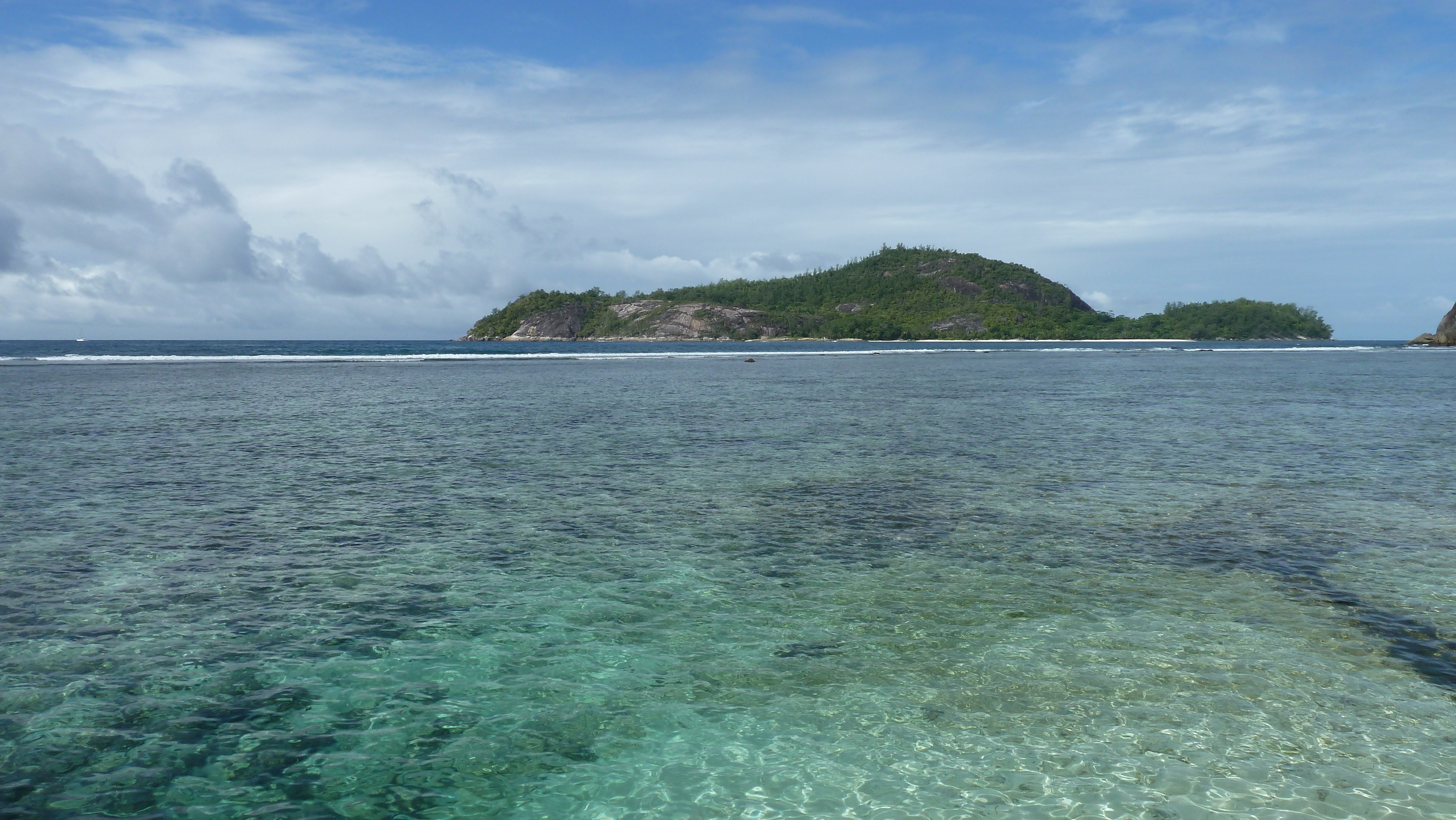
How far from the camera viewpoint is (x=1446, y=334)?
15025 cm

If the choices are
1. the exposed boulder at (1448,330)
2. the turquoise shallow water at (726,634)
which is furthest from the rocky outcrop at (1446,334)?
the turquoise shallow water at (726,634)

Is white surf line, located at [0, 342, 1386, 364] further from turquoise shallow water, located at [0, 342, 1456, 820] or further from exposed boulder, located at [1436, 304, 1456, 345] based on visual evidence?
turquoise shallow water, located at [0, 342, 1456, 820]

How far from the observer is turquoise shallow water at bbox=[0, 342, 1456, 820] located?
22.5ft

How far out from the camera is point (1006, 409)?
39.0 meters

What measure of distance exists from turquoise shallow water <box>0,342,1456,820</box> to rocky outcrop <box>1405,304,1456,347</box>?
16529 cm

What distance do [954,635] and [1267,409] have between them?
1442 inches

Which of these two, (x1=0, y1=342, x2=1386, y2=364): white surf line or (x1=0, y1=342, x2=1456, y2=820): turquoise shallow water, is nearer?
(x1=0, y1=342, x2=1456, y2=820): turquoise shallow water

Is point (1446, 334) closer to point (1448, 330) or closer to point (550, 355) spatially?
point (1448, 330)

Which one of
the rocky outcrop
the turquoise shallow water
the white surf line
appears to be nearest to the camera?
the turquoise shallow water

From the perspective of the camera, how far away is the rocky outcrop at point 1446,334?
148250 millimetres

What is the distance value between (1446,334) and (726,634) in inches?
7467

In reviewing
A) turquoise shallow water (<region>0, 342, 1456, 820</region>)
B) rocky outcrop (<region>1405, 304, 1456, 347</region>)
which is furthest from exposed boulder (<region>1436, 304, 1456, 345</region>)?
turquoise shallow water (<region>0, 342, 1456, 820</region>)

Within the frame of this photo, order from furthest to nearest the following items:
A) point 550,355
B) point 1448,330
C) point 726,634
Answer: point 1448,330 → point 550,355 → point 726,634

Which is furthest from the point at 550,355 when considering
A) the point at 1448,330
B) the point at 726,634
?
the point at 1448,330
